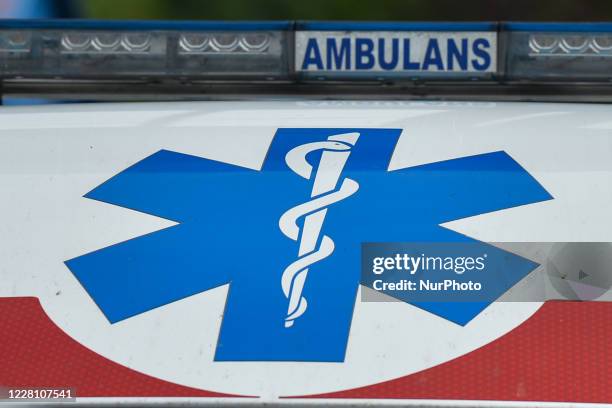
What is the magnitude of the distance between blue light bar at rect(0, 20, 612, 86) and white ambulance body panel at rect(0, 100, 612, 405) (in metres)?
0.16

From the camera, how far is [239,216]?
7.04 feet

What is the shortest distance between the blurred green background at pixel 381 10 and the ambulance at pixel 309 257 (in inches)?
190

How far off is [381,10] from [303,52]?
4.74 metres

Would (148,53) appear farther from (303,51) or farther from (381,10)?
(381,10)

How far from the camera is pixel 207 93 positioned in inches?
106

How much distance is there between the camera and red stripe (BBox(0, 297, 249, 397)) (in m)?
2.06

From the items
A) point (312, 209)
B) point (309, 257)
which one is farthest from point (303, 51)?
point (309, 257)

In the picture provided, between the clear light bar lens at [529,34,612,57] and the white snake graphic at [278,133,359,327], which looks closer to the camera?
the white snake graphic at [278,133,359,327]

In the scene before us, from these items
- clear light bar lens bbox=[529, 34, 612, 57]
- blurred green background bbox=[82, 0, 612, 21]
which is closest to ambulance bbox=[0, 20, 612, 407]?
clear light bar lens bbox=[529, 34, 612, 57]

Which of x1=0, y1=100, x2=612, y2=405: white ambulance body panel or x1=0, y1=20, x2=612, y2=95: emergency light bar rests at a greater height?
x1=0, y1=20, x2=612, y2=95: emergency light bar

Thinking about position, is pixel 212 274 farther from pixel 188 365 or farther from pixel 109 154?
pixel 109 154

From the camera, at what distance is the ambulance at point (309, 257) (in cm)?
204

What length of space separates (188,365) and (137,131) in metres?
0.62

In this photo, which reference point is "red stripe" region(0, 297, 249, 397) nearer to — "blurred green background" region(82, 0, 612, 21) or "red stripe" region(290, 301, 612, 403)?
"red stripe" region(290, 301, 612, 403)
